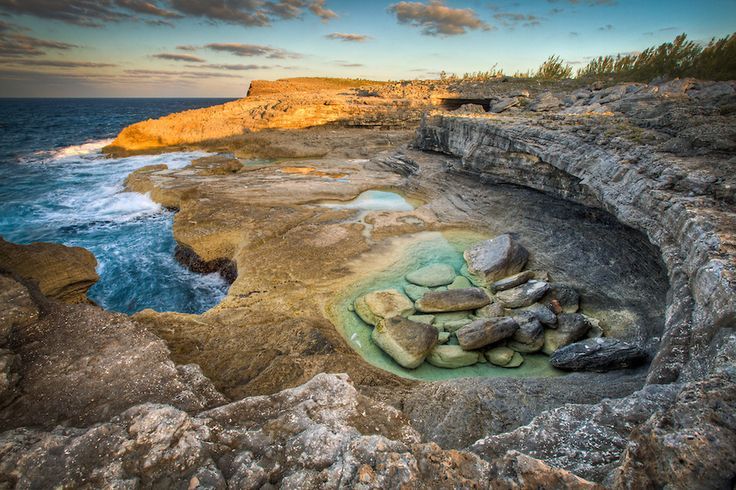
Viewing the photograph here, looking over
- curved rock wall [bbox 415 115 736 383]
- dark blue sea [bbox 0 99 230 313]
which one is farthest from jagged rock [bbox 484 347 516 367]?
dark blue sea [bbox 0 99 230 313]

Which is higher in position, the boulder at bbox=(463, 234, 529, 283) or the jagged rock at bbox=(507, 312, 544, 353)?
the boulder at bbox=(463, 234, 529, 283)

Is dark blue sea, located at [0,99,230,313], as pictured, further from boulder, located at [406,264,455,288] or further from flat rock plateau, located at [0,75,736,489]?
boulder, located at [406,264,455,288]

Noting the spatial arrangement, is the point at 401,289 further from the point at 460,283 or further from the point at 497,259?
the point at 497,259

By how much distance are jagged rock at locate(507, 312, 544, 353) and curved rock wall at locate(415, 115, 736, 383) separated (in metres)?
2.82

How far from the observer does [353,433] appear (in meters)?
3.14

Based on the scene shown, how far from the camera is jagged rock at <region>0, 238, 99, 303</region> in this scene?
23.3 feet

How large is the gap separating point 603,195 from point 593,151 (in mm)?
1579

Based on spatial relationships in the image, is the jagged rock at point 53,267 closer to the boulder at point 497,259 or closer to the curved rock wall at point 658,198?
the boulder at point 497,259

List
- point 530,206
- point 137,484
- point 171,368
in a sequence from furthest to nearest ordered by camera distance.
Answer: point 530,206 → point 171,368 → point 137,484

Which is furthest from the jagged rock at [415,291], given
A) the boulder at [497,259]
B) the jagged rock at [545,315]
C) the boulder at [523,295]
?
the jagged rock at [545,315]

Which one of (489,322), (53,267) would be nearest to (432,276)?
(489,322)

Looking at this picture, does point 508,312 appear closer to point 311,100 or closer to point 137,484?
point 137,484

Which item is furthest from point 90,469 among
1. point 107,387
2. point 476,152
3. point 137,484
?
point 476,152

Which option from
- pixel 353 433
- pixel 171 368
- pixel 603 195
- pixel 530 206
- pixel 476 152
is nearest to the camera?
pixel 353 433
